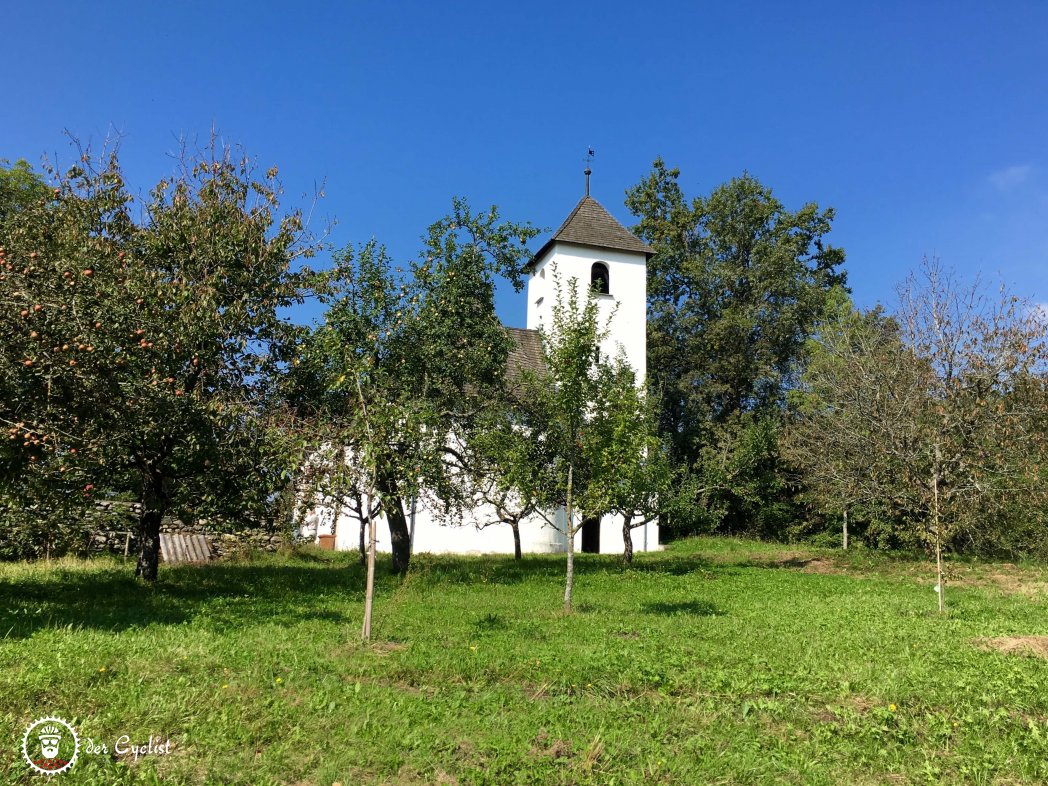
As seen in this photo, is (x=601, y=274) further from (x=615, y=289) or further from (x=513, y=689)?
(x=513, y=689)

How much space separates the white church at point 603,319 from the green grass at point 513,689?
1204 cm

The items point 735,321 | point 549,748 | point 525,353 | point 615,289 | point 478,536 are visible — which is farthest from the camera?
point 735,321

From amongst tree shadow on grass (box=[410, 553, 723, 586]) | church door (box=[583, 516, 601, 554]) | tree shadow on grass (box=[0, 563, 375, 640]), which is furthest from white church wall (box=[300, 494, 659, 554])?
tree shadow on grass (box=[0, 563, 375, 640])

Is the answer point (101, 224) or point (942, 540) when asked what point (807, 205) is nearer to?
point (942, 540)

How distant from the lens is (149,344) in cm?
916

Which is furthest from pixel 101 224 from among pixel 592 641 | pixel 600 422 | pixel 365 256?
pixel 592 641

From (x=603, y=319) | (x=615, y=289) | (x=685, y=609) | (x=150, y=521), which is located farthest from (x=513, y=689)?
(x=615, y=289)

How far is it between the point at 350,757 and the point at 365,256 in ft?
37.3

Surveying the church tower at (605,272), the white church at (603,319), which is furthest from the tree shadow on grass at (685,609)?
the church tower at (605,272)

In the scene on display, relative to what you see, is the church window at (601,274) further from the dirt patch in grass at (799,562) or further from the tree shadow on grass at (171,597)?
the tree shadow on grass at (171,597)

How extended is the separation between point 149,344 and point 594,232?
19997mm

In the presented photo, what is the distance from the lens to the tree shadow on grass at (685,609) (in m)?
11.0

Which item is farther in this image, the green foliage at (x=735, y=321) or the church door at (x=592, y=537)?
the green foliage at (x=735, y=321)

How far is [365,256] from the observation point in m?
14.6
